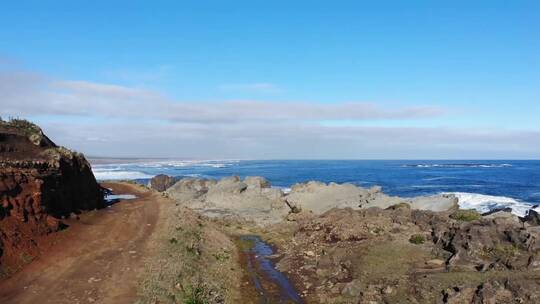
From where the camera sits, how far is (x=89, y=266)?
74.9 ft

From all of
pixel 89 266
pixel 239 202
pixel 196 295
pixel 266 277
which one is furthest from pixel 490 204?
pixel 89 266

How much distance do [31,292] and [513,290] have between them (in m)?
20.6

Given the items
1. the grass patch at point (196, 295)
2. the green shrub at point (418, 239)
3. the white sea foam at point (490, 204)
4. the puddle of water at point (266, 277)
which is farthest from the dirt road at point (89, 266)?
the white sea foam at point (490, 204)

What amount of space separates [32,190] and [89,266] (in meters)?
7.22

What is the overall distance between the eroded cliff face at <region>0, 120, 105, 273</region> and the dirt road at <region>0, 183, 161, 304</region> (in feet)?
3.63

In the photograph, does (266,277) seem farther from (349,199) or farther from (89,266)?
(349,199)

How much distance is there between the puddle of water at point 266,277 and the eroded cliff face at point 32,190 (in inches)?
482

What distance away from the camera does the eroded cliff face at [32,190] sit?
2320cm

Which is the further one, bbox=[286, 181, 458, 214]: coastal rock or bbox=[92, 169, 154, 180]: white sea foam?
bbox=[92, 169, 154, 180]: white sea foam

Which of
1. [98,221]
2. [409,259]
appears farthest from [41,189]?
[409,259]

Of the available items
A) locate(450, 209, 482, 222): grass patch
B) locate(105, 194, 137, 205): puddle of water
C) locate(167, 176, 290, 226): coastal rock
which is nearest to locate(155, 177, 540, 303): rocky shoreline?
locate(450, 209, 482, 222): grass patch

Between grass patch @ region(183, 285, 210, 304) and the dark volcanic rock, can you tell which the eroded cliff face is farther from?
the dark volcanic rock

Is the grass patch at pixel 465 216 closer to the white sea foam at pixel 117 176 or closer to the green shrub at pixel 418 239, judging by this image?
the green shrub at pixel 418 239

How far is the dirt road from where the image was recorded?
19.1 m
